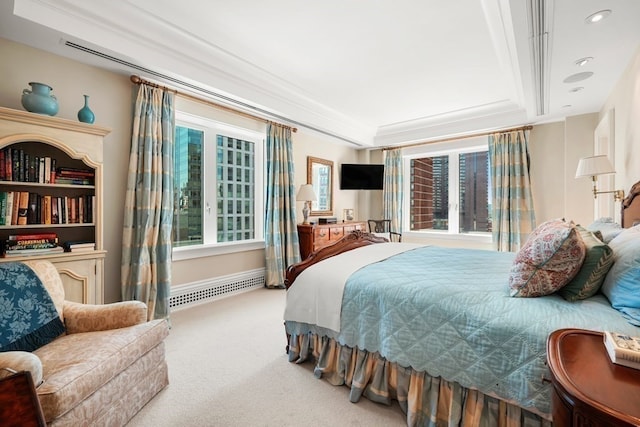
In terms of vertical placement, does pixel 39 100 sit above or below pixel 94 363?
above

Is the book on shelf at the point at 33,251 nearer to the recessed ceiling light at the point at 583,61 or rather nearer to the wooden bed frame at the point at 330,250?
the wooden bed frame at the point at 330,250

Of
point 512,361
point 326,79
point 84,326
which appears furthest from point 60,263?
point 326,79

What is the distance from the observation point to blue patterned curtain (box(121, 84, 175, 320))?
9.34 feet

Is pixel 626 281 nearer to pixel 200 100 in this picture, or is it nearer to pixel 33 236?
pixel 33 236

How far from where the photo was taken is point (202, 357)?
92.4 inches

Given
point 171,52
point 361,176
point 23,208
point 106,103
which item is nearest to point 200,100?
point 171,52

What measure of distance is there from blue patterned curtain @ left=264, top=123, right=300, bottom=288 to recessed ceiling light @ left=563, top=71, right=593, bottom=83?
339 cm

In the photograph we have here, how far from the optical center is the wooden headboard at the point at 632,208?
220 centimetres

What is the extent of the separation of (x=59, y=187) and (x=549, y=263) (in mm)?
3479

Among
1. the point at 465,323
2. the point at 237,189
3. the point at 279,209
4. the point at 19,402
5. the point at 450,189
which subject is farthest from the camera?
the point at 450,189

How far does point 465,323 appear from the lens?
140 centimetres

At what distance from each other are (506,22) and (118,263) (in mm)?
4082

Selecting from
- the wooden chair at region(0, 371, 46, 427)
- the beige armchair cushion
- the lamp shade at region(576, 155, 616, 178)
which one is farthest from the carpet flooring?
the lamp shade at region(576, 155, 616, 178)

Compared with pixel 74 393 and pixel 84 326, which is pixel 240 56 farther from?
pixel 74 393
